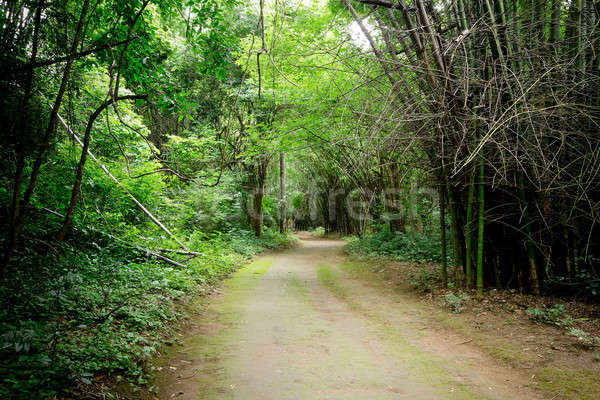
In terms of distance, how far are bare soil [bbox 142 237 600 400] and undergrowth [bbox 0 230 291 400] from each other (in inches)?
15.3

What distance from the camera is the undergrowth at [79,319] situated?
2297 mm

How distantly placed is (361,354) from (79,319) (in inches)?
110

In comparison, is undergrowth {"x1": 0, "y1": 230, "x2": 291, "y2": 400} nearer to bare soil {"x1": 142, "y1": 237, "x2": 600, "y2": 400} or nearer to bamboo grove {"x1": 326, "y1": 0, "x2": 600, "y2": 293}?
bare soil {"x1": 142, "y1": 237, "x2": 600, "y2": 400}

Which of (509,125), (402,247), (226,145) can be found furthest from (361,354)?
(402,247)

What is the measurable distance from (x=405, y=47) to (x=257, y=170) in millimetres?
12249

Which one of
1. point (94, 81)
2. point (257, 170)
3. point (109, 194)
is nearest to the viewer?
point (109, 194)

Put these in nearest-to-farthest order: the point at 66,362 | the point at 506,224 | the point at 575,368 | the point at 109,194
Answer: the point at 66,362
the point at 575,368
the point at 506,224
the point at 109,194

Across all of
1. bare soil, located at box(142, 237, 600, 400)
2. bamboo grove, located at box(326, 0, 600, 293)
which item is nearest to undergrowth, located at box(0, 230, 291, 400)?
bare soil, located at box(142, 237, 600, 400)

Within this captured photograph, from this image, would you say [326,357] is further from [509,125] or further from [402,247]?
[402,247]

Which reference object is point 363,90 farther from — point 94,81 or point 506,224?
point 94,81

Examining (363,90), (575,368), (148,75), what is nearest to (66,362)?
(148,75)

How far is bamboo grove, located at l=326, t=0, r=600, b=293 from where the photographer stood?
4035 millimetres

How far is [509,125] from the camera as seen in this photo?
3852 mm

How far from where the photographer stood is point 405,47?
4.93m
